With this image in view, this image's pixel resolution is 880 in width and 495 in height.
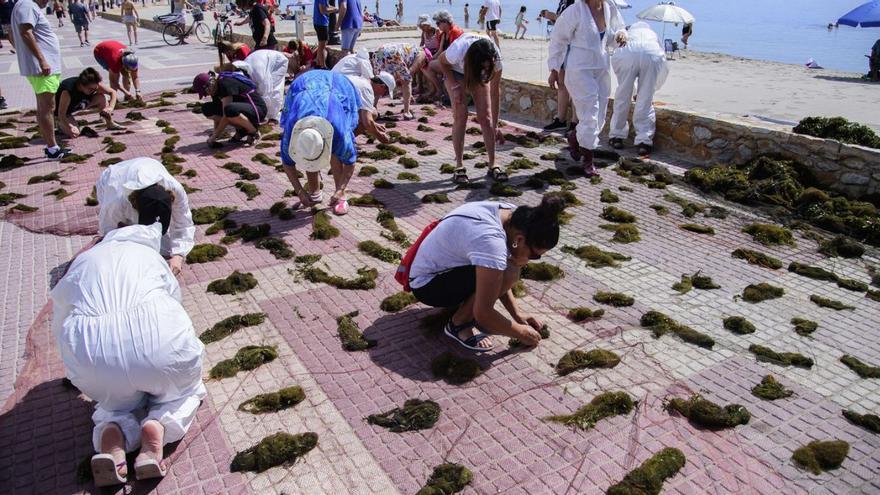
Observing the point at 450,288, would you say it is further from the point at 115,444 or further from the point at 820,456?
the point at 820,456

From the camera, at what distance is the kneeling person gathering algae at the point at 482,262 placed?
120 inches

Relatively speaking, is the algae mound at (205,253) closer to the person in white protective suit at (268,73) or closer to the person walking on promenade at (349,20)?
the person in white protective suit at (268,73)

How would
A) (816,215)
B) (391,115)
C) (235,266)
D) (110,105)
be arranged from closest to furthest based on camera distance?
(235,266) < (816,215) < (110,105) < (391,115)

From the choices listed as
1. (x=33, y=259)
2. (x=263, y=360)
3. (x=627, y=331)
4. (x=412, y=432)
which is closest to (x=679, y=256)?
(x=627, y=331)

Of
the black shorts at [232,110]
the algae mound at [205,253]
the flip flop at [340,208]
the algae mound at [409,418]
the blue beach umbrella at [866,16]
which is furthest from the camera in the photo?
the blue beach umbrella at [866,16]

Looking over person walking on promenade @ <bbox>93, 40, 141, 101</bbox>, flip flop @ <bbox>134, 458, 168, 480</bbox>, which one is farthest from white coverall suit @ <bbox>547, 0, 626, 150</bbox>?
person walking on promenade @ <bbox>93, 40, 141, 101</bbox>

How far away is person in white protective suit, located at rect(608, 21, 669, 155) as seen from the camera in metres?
7.08

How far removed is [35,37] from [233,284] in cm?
435

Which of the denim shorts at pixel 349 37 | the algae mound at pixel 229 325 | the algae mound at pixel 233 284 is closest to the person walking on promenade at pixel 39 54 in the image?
the algae mound at pixel 233 284

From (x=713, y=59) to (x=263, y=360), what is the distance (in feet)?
62.1

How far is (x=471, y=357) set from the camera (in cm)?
347

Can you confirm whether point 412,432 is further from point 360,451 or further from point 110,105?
point 110,105

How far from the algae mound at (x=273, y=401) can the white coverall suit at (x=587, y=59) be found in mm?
4386

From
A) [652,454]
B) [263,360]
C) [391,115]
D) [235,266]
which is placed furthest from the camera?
[391,115]
